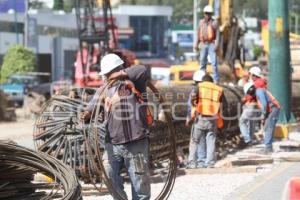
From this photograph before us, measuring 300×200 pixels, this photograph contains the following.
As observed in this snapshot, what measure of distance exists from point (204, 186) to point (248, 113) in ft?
19.8

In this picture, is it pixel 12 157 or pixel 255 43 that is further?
pixel 255 43

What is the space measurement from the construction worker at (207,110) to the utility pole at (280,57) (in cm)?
673

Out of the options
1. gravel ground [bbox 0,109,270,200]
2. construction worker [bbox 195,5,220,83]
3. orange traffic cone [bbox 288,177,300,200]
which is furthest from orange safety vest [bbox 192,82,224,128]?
orange traffic cone [bbox 288,177,300,200]

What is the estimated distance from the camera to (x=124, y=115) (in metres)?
8.18

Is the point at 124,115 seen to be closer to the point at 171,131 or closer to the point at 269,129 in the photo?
the point at 171,131

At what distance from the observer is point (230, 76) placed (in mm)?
22750

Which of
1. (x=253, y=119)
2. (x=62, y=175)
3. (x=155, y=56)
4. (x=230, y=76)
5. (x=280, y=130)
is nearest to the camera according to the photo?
(x=62, y=175)

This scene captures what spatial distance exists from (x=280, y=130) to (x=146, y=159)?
11542mm

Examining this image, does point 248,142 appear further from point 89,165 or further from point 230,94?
point 89,165

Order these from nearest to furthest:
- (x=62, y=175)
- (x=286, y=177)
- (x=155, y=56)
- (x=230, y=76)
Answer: (x=62, y=175) < (x=286, y=177) < (x=230, y=76) < (x=155, y=56)

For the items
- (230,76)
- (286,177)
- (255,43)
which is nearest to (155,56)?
(255,43)

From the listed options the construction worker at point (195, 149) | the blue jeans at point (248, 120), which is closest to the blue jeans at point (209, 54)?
the blue jeans at point (248, 120)

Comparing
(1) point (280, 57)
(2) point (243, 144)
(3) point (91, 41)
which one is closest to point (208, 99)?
(2) point (243, 144)

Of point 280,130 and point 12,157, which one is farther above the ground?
point 12,157
